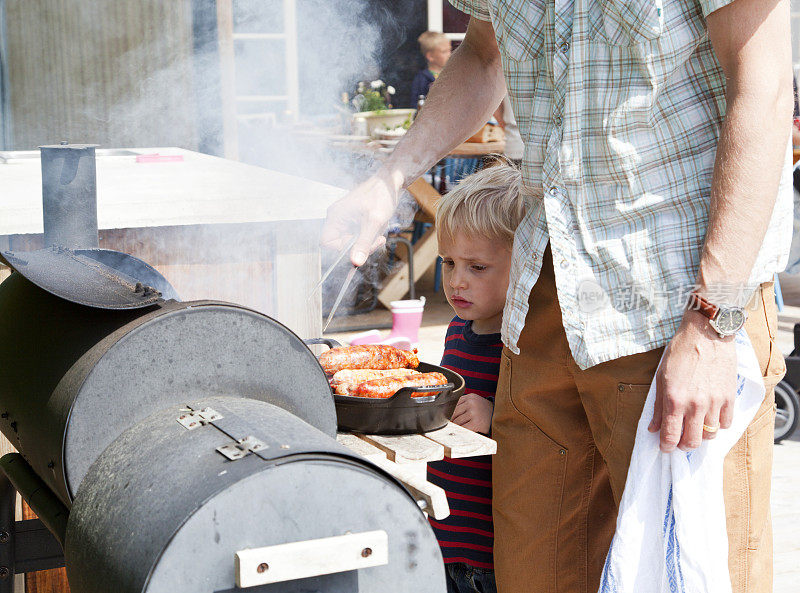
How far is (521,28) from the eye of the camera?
1.49 m

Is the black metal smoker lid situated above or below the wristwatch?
above

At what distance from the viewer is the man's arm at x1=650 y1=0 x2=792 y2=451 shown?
123cm

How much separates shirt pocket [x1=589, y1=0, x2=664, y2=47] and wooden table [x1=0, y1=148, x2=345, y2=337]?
1.29 m

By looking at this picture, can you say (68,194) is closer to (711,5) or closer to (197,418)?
(197,418)

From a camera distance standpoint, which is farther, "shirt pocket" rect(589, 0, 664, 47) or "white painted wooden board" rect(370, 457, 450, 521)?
"white painted wooden board" rect(370, 457, 450, 521)

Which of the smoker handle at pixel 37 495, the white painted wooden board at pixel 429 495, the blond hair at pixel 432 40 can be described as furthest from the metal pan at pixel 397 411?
the blond hair at pixel 432 40

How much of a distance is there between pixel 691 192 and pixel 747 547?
579mm

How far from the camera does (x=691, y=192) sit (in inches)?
52.9

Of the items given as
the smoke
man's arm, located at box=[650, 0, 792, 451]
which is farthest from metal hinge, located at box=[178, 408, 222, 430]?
the smoke

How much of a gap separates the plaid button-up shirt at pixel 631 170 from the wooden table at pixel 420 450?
28 centimetres

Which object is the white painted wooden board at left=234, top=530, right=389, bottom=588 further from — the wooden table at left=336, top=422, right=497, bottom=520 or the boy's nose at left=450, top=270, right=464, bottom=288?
the boy's nose at left=450, top=270, right=464, bottom=288

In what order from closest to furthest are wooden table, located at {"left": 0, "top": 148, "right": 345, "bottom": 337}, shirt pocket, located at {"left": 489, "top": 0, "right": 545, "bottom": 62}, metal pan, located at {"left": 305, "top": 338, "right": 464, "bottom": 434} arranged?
Answer: shirt pocket, located at {"left": 489, "top": 0, "right": 545, "bottom": 62}, metal pan, located at {"left": 305, "top": 338, "right": 464, "bottom": 434}, wooden table, located at {"left": 0, "top": 148, "right": 345, "bottom": 337}

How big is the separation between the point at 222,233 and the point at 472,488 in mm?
1142

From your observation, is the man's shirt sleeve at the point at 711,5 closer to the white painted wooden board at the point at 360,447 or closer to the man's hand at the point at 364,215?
the man's hand at the point at 364,215
